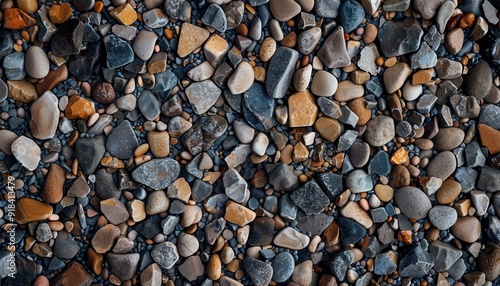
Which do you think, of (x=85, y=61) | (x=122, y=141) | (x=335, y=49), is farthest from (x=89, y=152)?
(x=335, y=49)

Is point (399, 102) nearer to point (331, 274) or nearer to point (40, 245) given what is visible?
point (331, 274)

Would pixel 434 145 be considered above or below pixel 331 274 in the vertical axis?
above

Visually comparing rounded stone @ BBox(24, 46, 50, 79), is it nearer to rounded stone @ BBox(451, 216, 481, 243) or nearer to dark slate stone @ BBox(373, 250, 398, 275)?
dark slate stone @ BBox(373, 250, 398, 275)

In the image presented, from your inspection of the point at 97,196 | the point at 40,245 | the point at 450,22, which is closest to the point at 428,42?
the point at 450,22

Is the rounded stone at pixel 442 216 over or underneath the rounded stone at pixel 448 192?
underneath

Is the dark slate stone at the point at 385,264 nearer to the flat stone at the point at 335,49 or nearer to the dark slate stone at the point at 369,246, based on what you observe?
the dark slate stone at the point at 369,246

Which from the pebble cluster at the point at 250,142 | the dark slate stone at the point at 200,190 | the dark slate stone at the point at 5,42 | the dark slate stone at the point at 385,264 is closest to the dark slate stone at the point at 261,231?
the pebble cluster at the point at 250,142
